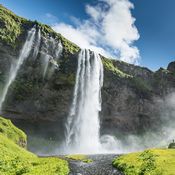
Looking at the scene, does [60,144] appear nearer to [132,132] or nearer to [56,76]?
[56,76]

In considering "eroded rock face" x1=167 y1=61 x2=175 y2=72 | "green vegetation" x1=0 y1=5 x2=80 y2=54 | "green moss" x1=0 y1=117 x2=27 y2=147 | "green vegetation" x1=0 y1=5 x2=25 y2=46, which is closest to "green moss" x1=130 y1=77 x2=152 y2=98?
"eroded rock face" x1=167 y1=61 x2=175 y2=72

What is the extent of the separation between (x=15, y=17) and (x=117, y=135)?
53390mm

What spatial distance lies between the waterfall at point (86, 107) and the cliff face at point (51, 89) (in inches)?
91.4

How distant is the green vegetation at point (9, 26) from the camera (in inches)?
3962

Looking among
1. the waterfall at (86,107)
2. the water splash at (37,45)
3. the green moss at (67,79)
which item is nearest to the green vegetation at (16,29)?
the water splash at (37,45)

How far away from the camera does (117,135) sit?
4638 inches

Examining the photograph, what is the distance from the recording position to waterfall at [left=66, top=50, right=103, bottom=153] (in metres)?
102

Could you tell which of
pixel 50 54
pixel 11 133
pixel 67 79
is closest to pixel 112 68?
pixel 67 79

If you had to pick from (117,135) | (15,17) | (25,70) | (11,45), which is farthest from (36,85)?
(117,135)

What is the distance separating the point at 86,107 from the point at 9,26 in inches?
1390

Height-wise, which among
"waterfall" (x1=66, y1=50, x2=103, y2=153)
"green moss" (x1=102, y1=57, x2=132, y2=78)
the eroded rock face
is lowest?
"waterfall" (x1=66, y1=50, x2=103, y2=153)

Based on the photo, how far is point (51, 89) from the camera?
10500cm

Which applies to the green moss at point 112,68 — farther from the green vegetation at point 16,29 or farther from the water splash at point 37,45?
the water splash at point 37,45

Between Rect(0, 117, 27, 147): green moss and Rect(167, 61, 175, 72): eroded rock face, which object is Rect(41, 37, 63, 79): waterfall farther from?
Rect(167, 61, 175, 72): eroded rock face
